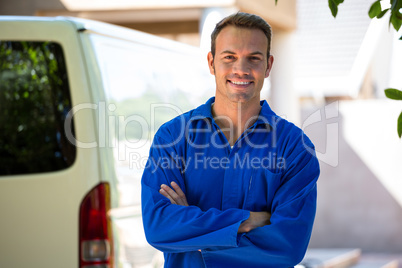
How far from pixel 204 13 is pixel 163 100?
4210 mm

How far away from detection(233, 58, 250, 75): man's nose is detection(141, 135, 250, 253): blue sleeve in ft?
1.40

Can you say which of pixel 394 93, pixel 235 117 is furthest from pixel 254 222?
pixel 394 93

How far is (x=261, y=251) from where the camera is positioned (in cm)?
259

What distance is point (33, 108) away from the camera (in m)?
3.69

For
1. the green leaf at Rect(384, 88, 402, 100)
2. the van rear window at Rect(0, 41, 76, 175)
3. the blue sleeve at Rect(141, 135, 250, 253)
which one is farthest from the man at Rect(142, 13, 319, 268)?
the van rear window at Rect(0, 41, 76, 175)

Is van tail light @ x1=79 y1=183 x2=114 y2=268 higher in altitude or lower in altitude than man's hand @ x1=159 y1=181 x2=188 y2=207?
lower

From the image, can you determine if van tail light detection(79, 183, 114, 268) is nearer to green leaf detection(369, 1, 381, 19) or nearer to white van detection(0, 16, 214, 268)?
white van detection(0, 16, 214, 268)

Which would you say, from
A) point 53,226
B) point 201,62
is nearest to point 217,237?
point 53,226

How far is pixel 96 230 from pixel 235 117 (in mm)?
1176

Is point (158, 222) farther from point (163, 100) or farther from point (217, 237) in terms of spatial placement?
point (163, 100)

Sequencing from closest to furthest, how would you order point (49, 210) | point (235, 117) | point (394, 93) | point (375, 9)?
point (394, 93) → point (375, 9) → point (235, 117) → point (49, 210)

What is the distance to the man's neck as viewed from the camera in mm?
2758

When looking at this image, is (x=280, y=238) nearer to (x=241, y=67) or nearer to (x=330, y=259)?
(x=241, y=67)

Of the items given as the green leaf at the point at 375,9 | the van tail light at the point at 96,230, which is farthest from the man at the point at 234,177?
the van tail light at the point at 96,230
